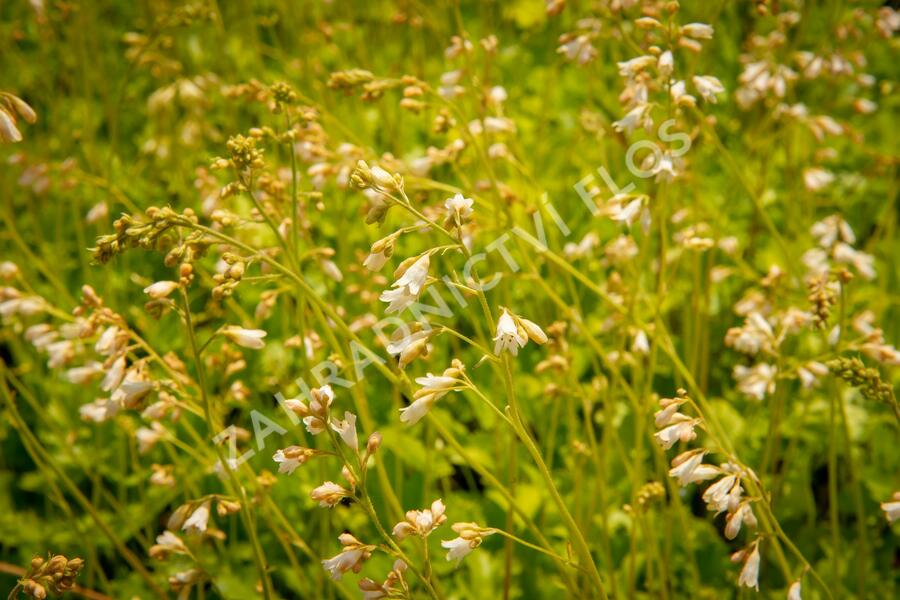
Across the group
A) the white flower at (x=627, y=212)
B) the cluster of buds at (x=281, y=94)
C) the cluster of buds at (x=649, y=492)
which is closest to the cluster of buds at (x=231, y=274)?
the cluster of buds at (x=281, y=94)

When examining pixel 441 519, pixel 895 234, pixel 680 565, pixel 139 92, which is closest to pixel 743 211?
pixel 895 234

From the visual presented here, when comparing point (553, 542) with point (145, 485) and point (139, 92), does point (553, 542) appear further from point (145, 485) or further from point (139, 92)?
point (139, 92)

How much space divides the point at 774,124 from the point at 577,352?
218 cm

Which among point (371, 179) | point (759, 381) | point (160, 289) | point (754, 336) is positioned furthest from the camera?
point (759, 381)

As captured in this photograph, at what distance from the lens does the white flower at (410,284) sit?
1.64m

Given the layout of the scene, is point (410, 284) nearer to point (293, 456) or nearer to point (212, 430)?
point (293, 456)

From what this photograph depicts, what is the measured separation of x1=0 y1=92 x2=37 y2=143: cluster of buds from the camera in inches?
77.2

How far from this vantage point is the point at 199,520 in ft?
6.67

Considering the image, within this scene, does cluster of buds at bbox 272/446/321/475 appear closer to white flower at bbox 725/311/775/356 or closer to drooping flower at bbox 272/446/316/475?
drooping flower at bbox 272/446/316/475

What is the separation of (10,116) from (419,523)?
1325 millimetres

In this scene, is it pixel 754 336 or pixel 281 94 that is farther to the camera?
pixel 754 336

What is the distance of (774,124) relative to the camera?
15.3 feet

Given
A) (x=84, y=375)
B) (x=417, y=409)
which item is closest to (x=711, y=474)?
(x=417, y=409)

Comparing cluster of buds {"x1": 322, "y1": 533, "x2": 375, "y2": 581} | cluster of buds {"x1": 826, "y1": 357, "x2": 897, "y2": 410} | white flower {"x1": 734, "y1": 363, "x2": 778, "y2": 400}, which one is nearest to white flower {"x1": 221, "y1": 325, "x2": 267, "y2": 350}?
cluster of buds {"x1": 322, "y1": 533, "x2": 375, "y2": 581}
